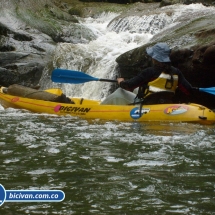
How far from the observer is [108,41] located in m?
12.8

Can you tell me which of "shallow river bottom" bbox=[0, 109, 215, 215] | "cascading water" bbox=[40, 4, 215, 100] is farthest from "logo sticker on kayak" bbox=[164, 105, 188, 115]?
"cascading water" bbox=[40, 4, 215, 100]

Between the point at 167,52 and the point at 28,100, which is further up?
the point at 167,52

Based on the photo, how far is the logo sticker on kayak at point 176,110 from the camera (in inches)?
245

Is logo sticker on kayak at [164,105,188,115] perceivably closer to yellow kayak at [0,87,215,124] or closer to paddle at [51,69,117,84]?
yellow kayak at [0,87,215,124]

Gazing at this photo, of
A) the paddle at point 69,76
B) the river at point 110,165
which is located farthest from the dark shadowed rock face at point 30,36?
the river at point 110,165

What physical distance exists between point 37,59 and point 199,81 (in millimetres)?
4891

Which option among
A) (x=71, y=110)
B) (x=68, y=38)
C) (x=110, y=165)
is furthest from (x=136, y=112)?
(x=68, y=38)

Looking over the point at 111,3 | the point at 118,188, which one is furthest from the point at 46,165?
the point at 111,3

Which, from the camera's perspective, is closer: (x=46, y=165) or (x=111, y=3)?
(x=46, y=165)

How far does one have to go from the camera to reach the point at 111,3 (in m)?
16.9

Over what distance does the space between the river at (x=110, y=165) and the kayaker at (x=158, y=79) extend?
1.98 feet

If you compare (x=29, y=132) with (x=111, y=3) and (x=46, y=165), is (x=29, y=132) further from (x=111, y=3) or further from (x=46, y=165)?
(x=111, y=3)

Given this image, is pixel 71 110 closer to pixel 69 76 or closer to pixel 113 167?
pixel 69 76

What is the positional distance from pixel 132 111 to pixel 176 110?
0.64 m
